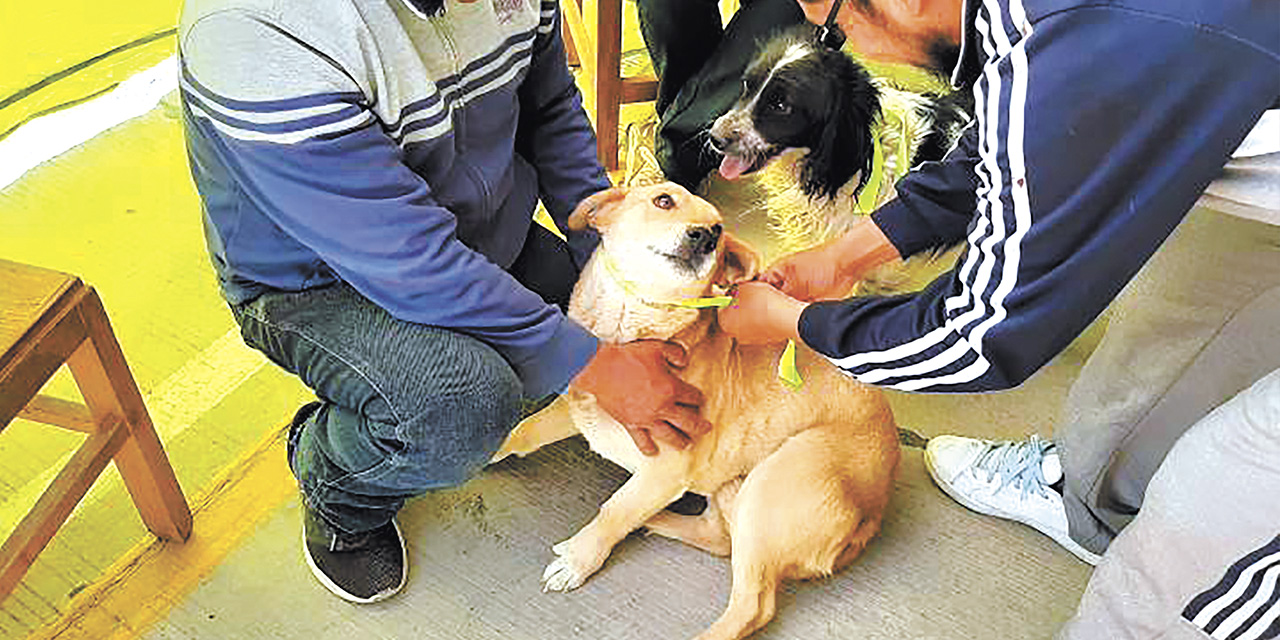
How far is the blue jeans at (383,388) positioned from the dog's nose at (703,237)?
0.24m

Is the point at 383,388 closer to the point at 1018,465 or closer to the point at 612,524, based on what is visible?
the point at 612,524

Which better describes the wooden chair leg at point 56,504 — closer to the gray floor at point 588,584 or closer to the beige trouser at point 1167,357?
the gray floor at point 588,584

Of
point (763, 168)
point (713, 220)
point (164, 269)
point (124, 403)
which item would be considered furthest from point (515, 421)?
point (164, 269)

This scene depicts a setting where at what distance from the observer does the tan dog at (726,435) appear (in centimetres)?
123

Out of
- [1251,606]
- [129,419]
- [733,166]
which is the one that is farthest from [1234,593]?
[129,419]

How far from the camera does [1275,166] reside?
88cm

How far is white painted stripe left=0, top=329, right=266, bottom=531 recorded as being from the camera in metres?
Answer: 1.48

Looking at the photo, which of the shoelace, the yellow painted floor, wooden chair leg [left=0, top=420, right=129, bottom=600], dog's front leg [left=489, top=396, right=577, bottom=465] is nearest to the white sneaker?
the shoelace

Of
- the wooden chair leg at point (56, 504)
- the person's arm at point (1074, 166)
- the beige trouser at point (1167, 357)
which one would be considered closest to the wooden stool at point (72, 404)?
the wooden chair leg at point (56, 504)

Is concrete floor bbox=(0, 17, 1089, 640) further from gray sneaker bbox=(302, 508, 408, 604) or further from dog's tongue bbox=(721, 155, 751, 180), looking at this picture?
dog's tongue bbox=(721, 155, 751, 180)

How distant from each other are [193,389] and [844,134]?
1.00 meters

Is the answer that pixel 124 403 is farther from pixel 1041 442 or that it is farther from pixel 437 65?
pixel 1041 442

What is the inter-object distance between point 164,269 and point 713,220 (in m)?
0.98

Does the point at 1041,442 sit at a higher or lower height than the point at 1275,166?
lower
